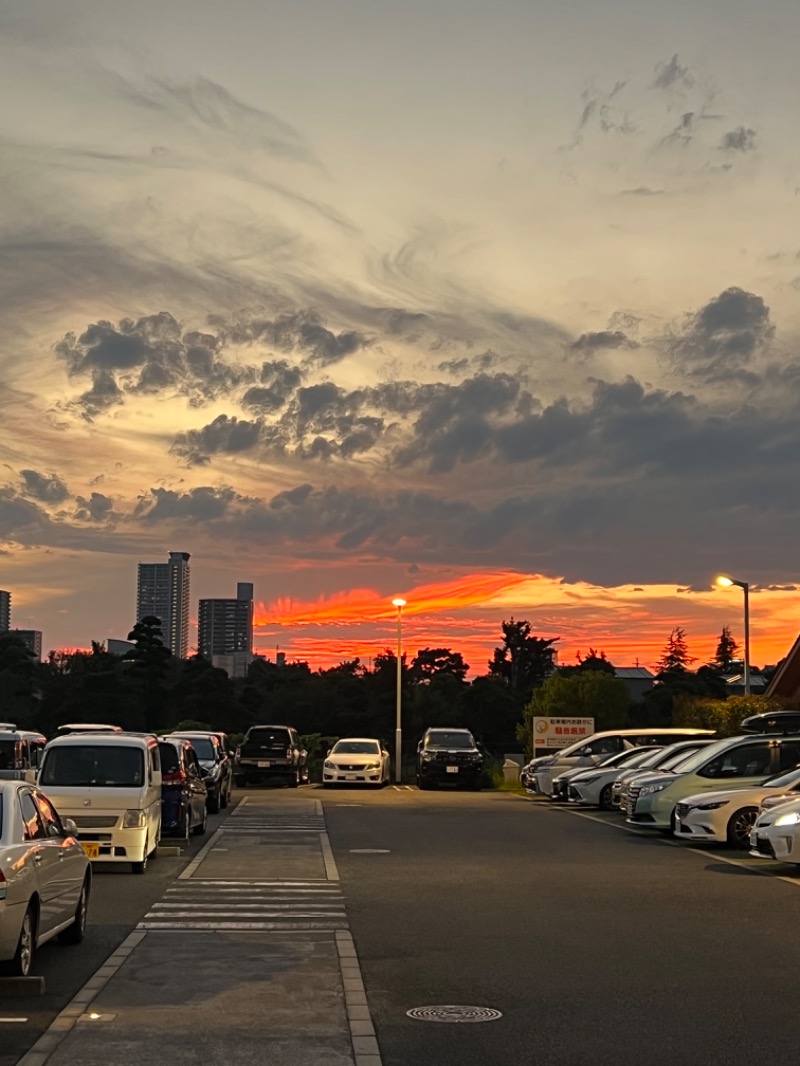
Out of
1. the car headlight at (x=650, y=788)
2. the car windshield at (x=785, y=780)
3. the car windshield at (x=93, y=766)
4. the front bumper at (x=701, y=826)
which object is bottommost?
the front bumper at (x=701, y=826)

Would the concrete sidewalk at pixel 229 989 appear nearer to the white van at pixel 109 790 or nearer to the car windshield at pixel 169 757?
the white van at pixel 109 790

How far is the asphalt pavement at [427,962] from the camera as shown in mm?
→ 9133

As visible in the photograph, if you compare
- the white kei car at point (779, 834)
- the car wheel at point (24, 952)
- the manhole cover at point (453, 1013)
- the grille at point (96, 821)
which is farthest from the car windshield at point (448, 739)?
the manhole cover at point (453, 1013)

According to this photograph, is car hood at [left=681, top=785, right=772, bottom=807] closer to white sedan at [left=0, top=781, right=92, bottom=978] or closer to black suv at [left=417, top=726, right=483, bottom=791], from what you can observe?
white sedan at [left=0, top=781, right=92, bottom=978]

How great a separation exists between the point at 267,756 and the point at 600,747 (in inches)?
416

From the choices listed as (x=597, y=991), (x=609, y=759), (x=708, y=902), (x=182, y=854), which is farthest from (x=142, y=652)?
(x=597, y=991)

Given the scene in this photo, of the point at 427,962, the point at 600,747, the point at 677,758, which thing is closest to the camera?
the point at 427,962

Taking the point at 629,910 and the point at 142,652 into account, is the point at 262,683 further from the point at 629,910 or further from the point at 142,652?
the point at 629,910

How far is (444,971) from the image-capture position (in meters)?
12.0

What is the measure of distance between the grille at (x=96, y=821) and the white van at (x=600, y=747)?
22.0 metres

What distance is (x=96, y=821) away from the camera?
1952cm

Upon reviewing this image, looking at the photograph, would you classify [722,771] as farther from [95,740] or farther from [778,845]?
[95,740]

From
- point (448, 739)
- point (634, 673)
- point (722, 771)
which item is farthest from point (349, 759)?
point (634, 673)

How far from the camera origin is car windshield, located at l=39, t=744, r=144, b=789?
20203 millimetres
